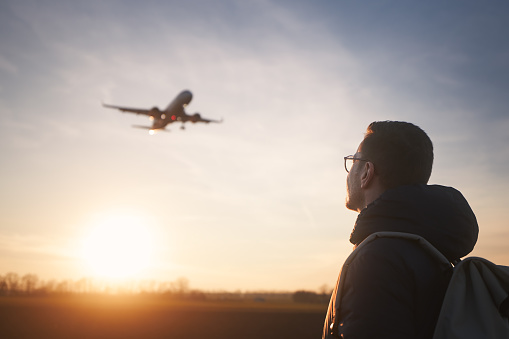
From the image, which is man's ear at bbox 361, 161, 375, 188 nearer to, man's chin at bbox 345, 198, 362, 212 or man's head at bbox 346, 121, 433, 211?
man's head at bbox 346, 121, 433, 211

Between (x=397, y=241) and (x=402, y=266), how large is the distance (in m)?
0.14

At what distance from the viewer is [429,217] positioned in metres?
2.48

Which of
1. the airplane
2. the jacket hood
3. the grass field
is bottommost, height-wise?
the grass field

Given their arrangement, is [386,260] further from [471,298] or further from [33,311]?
[33,311]

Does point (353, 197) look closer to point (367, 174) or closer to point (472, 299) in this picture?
point (367, 174)

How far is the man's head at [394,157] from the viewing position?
276 centimetres

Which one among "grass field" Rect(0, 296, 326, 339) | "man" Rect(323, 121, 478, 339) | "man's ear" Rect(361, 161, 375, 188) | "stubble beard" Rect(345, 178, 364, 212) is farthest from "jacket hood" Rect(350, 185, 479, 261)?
"grass field" Rect(0, 296, 326, 339)

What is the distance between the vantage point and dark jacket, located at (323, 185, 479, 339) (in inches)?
86.9

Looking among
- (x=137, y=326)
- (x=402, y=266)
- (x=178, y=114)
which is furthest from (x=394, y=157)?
(x=178, y=114)

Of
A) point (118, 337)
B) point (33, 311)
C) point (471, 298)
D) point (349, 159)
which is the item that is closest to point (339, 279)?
point (471, 298)

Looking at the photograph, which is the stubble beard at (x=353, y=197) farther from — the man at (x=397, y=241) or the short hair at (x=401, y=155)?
the short hair at (x=401, y=155)

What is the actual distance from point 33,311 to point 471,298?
47.0m

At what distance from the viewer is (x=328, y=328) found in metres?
2.48

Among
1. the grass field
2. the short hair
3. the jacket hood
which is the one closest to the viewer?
the jacket hood
